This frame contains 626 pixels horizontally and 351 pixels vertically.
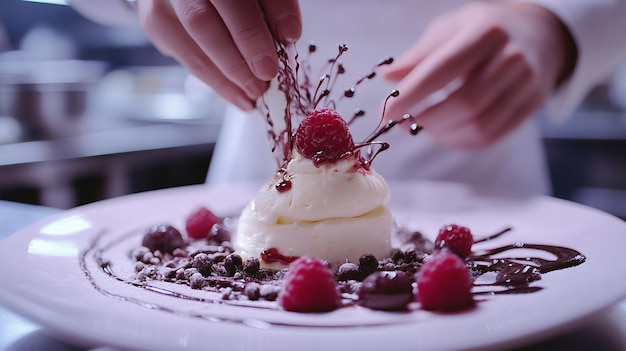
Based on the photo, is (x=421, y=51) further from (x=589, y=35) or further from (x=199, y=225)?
(x=199, y=225)

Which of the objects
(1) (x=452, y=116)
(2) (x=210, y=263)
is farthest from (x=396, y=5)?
(2) (x=210, y=263)

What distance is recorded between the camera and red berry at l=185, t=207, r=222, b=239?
1.67 m

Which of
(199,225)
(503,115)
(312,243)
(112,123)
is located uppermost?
(112,123)

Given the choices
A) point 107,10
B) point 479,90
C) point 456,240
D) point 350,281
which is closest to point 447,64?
point 479,90

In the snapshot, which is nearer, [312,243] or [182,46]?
[312,243]

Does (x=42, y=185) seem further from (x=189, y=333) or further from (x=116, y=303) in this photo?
(x=189, y=333)

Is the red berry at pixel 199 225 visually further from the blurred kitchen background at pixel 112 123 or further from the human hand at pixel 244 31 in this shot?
the blurred kitchen background at pixel 112 123

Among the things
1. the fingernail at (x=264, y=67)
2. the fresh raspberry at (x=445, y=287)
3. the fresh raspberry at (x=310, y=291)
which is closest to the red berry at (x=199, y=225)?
the fingernail at (x=264, y=67)

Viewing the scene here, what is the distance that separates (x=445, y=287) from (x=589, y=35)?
1326 mm

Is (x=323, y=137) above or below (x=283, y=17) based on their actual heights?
below

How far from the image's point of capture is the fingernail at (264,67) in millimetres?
1249

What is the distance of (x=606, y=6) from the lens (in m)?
1.99

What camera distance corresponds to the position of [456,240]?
4.53 feet

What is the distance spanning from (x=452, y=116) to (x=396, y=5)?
21.7 inches
